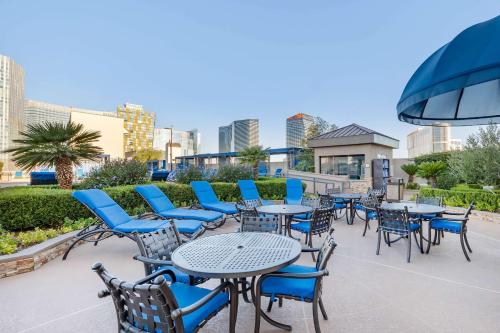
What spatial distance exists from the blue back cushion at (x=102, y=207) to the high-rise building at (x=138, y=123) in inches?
3165

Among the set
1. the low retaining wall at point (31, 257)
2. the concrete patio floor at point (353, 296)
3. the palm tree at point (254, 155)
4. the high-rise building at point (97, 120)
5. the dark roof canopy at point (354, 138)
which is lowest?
the concrete patio floor at point (353, 296)

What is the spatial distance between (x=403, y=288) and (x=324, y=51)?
13902mm

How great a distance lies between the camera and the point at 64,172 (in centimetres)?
705

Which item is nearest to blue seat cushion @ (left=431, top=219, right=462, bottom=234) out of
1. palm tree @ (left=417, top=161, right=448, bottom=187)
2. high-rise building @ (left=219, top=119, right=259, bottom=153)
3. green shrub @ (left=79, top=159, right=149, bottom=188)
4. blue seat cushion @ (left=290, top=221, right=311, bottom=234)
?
blue seat cushion @ (left=290, top=221, right=311, bottom=234)

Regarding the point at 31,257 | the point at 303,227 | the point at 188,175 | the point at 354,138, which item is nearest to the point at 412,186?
the point at 354,138

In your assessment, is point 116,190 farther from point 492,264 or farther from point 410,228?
point 492,264

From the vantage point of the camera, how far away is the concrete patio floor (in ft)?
8.04

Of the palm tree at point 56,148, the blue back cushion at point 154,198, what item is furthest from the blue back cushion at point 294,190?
the palm tree at point 56,148

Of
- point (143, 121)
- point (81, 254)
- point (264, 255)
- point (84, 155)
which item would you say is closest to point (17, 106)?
point (143, 121)

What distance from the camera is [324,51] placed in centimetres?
1456

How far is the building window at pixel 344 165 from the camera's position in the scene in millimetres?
15719

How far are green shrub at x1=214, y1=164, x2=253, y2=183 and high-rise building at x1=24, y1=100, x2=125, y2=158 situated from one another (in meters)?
31.7

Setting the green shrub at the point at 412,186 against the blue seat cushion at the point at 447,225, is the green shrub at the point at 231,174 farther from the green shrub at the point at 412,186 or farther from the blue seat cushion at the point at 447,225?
the green shrub at the point at 412,186

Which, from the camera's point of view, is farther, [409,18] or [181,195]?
[409,18]
